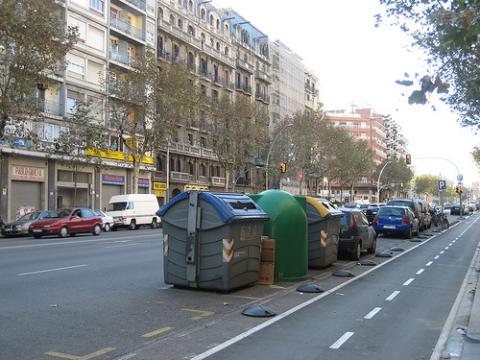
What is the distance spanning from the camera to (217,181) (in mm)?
67438

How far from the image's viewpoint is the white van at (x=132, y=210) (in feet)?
124

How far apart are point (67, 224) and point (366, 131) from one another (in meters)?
122

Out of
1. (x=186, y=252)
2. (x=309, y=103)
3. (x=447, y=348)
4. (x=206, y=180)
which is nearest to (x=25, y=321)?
(x=186, y=252)

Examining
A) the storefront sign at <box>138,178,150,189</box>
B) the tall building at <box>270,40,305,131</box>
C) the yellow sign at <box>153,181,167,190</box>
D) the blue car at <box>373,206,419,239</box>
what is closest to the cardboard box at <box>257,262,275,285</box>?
the blue car at <box>373,206,419,239</box>

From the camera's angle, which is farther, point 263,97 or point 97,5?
point 263,97

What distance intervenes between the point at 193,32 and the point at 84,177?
2656cm

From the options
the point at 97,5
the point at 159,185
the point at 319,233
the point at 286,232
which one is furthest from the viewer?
the point at 159,185

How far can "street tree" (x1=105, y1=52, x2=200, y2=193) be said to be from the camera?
41375mm

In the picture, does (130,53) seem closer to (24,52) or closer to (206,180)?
(206,180)

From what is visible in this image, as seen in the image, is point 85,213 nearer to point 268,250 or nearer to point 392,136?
point 268,250

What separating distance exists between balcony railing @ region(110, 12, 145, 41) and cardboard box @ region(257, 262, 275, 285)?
138 feet

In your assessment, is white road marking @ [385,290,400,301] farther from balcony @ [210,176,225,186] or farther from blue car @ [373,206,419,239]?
balcony @ [210,176,225,186]

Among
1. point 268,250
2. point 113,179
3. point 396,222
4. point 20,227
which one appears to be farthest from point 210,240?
point 113,179

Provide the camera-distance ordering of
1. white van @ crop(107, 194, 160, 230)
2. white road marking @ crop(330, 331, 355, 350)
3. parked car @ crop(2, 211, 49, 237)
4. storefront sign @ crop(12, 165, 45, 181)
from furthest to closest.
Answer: storefront sign @ crop(12, 165, 45, 181) → white van @ crop(107, 194, 160, 230) → parked car @ crop(2, 211, 49, 237) → white road marking @ crop(330, 331, 355, 350)
